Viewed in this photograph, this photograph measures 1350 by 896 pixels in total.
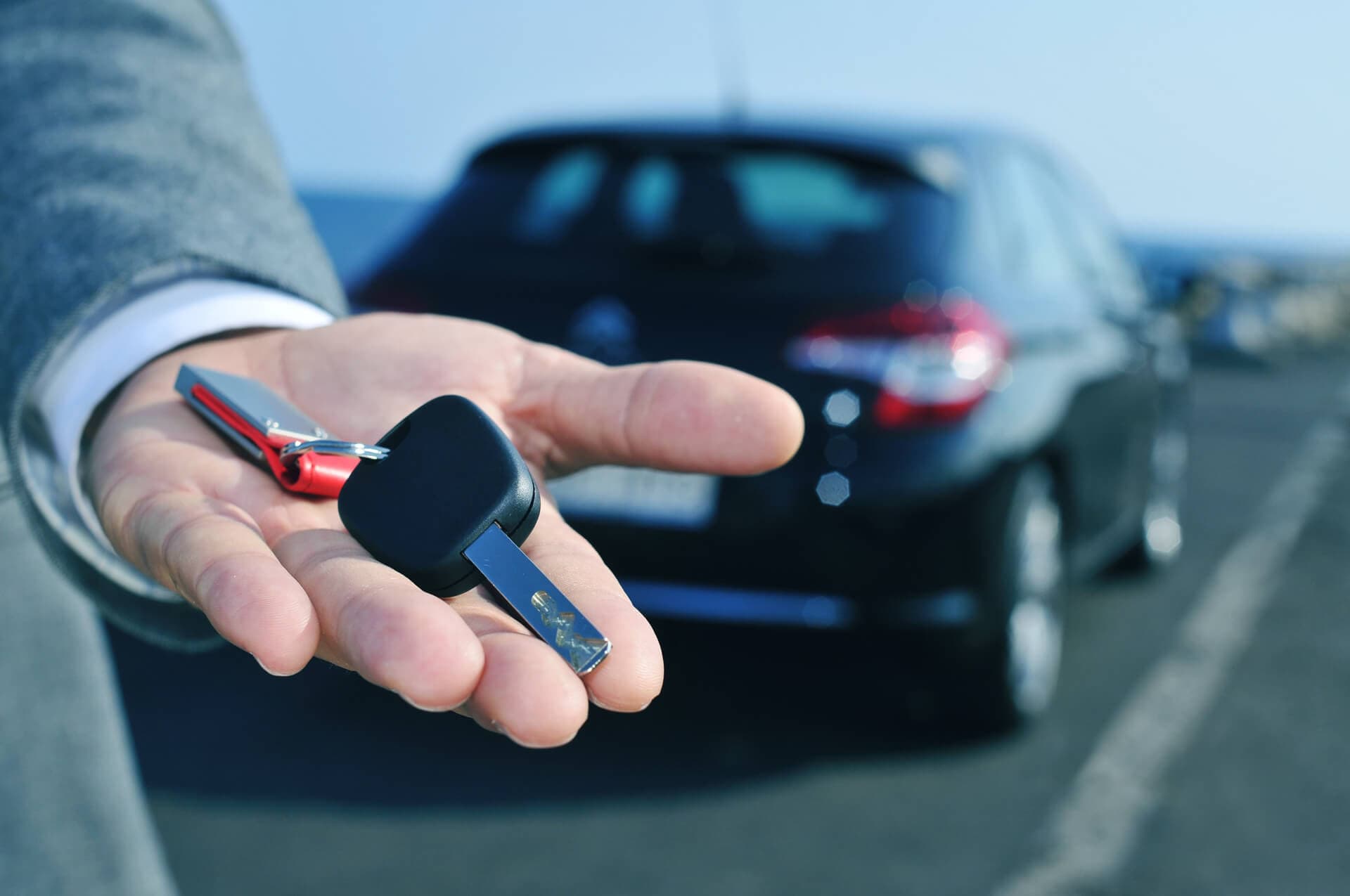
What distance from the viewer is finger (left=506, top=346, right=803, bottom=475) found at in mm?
1219

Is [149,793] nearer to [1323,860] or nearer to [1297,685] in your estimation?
[1323,860]

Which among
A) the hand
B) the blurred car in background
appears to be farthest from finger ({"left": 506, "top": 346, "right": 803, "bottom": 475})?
the blurred car in background

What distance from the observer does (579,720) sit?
0.90 metres

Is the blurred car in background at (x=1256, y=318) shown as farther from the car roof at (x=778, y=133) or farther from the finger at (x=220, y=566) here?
the finger at (x=220, y=566)

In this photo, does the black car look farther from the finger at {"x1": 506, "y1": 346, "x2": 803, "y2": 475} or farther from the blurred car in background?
the blurred car in background

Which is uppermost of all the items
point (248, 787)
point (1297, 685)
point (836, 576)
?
point (836, 576)

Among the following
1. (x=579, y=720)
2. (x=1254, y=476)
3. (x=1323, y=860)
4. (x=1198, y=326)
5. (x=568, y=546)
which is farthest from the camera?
(x=1198, y=326)

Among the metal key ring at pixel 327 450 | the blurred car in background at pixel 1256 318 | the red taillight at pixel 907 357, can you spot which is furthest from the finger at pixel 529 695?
the blurred car in background at pixel 1256 318

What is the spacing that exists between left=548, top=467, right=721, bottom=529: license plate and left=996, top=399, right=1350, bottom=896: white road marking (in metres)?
1.08

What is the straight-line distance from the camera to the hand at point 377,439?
2.97ft

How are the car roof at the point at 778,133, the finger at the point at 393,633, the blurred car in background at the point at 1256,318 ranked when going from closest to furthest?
the finger at the point at 393,633, the car roof at the point at 778,133, the blurred car in background at the point at 1256,318

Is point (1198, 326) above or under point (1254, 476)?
under

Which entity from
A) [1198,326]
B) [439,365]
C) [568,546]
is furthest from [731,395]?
[1198,326]

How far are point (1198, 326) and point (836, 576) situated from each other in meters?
17.3
